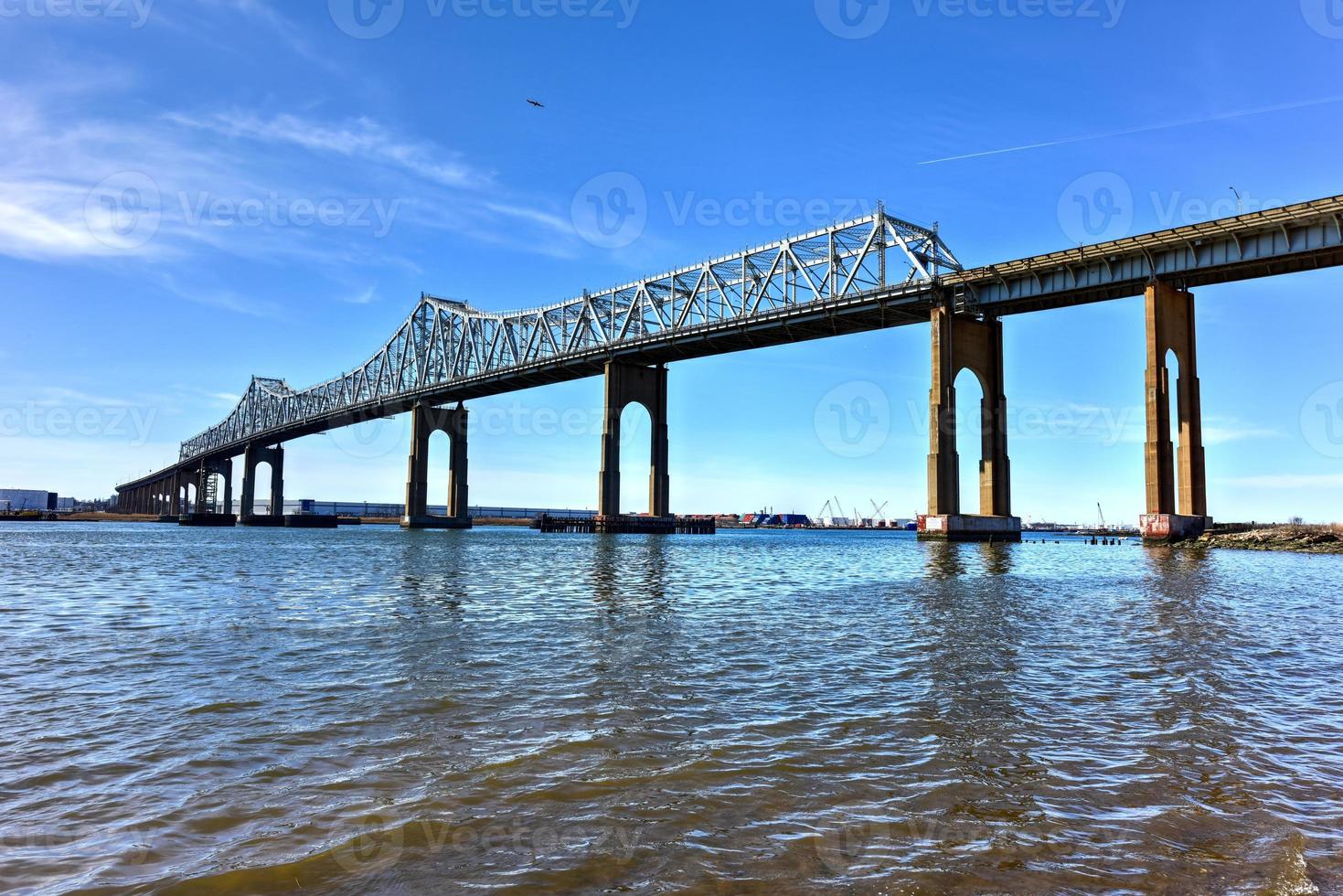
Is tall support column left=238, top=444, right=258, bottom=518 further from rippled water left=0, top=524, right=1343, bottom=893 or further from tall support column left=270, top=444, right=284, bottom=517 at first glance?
rippled water left=0, top=524, right=1343, bottom=893

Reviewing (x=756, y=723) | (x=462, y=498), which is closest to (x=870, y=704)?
(x=756, y=723)

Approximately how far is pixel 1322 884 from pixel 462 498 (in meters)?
128

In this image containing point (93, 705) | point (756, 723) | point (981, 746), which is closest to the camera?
point (981, 746)

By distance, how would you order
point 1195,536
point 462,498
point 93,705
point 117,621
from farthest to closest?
1. point 462,498
2. point 1195,536
3. point 117,621
4. point 93,705

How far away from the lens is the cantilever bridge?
55.4 metres

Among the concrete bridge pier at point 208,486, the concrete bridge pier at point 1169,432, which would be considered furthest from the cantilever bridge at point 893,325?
the concrete bridge pier at point 208,486

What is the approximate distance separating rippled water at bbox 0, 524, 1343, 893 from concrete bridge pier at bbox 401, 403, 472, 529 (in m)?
111

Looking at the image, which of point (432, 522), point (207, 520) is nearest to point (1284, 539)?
point (432, 522)

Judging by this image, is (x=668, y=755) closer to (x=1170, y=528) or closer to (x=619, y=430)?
(x=1170, y=528)

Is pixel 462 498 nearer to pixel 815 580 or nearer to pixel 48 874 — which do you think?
pixel 815 580

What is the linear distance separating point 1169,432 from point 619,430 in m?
60.4

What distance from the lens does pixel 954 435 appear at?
6700cm

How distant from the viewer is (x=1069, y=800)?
20.0ft

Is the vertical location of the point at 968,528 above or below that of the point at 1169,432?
below
